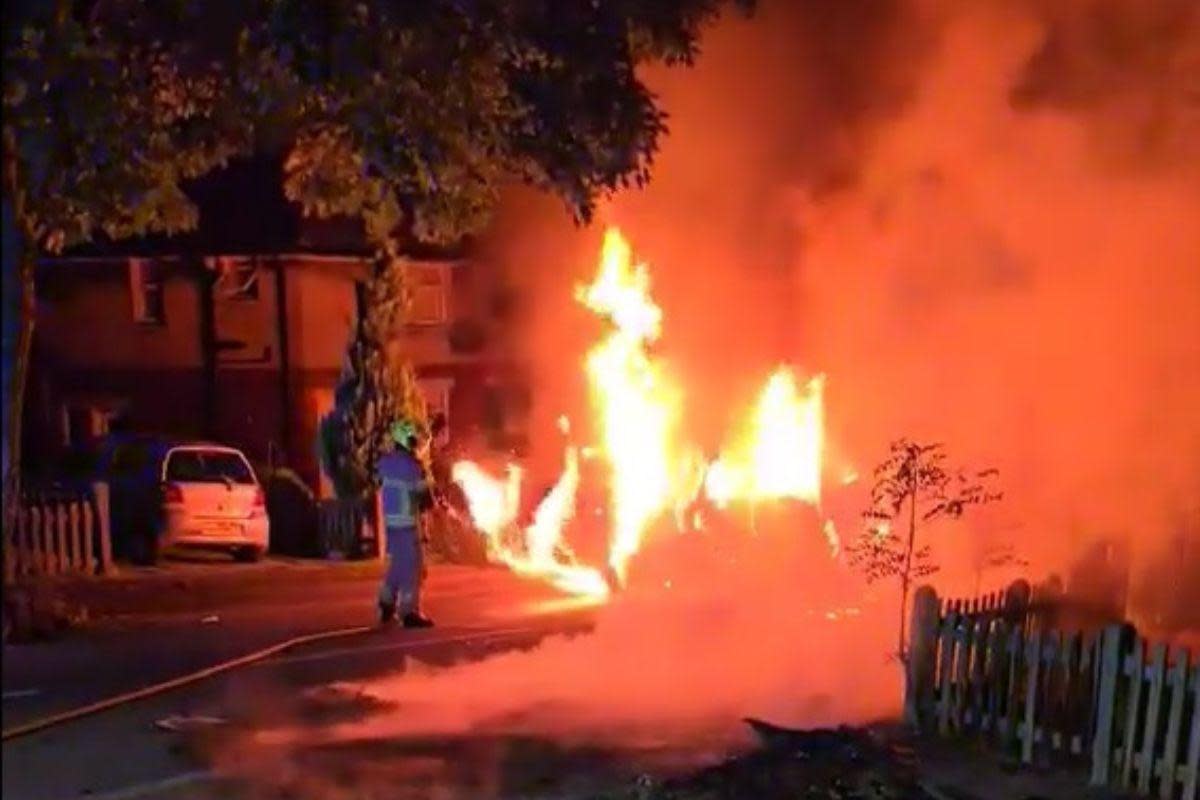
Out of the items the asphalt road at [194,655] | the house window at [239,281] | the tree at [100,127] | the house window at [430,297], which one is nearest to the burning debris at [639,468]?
the asphalt road at [194,655]

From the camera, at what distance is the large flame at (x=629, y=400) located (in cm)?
1806

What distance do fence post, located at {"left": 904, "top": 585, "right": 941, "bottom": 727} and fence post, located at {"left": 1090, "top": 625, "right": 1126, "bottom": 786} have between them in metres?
1.24

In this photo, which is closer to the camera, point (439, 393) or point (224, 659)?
point (224, 659)

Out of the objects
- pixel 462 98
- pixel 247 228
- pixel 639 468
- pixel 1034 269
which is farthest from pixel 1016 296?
pixel 247 228

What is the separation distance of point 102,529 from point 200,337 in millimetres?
9425

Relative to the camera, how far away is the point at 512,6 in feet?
31.7

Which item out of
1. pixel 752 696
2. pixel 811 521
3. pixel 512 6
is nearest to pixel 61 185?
pixel 512 6

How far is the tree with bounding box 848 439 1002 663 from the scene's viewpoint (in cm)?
1153

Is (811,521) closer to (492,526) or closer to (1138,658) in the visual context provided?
(492,526)

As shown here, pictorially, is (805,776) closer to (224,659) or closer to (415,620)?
(224,659)

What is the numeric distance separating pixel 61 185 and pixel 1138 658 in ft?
23.7

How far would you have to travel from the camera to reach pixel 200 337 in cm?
2553

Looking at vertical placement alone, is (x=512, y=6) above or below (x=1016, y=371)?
above

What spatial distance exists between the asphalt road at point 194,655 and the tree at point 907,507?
2908 millimetres
